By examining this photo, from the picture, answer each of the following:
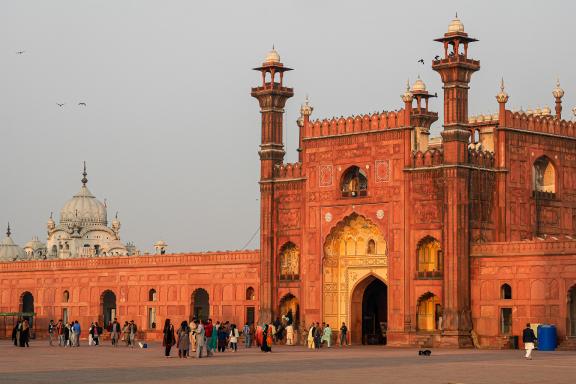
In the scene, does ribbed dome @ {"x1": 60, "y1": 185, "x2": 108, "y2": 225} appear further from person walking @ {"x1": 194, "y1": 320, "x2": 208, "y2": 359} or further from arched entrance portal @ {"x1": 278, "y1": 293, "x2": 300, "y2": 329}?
person walking @ {"x1": 194, "y1": 320, "x2": 208, "y2": 359}

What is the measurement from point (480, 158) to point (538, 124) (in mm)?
3521

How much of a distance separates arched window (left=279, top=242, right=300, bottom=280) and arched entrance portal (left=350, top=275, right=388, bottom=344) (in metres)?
3.09

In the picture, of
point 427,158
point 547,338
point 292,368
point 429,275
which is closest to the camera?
point 292,368

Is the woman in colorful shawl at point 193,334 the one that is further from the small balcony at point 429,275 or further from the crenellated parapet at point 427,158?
the crenellated parapet at point 427,158

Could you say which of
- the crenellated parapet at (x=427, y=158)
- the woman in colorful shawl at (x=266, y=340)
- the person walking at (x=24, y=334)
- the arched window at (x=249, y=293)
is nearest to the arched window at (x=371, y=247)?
the crenellated parapet at (x=427, y=158)

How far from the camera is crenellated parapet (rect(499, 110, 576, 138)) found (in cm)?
5053

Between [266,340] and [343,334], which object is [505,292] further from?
[266,340]

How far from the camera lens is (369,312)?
178 feet

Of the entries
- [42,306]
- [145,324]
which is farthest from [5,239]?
[145,324]

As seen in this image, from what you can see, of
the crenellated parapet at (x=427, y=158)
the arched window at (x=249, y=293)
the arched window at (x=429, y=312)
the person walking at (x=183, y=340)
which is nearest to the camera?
the person walking at (x=183, y=340)

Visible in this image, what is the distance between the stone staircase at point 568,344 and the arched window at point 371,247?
32.4ft

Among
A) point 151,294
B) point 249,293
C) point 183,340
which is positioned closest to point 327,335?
point 249,293

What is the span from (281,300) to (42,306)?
17165 mm

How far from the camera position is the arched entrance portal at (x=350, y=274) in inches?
2076
